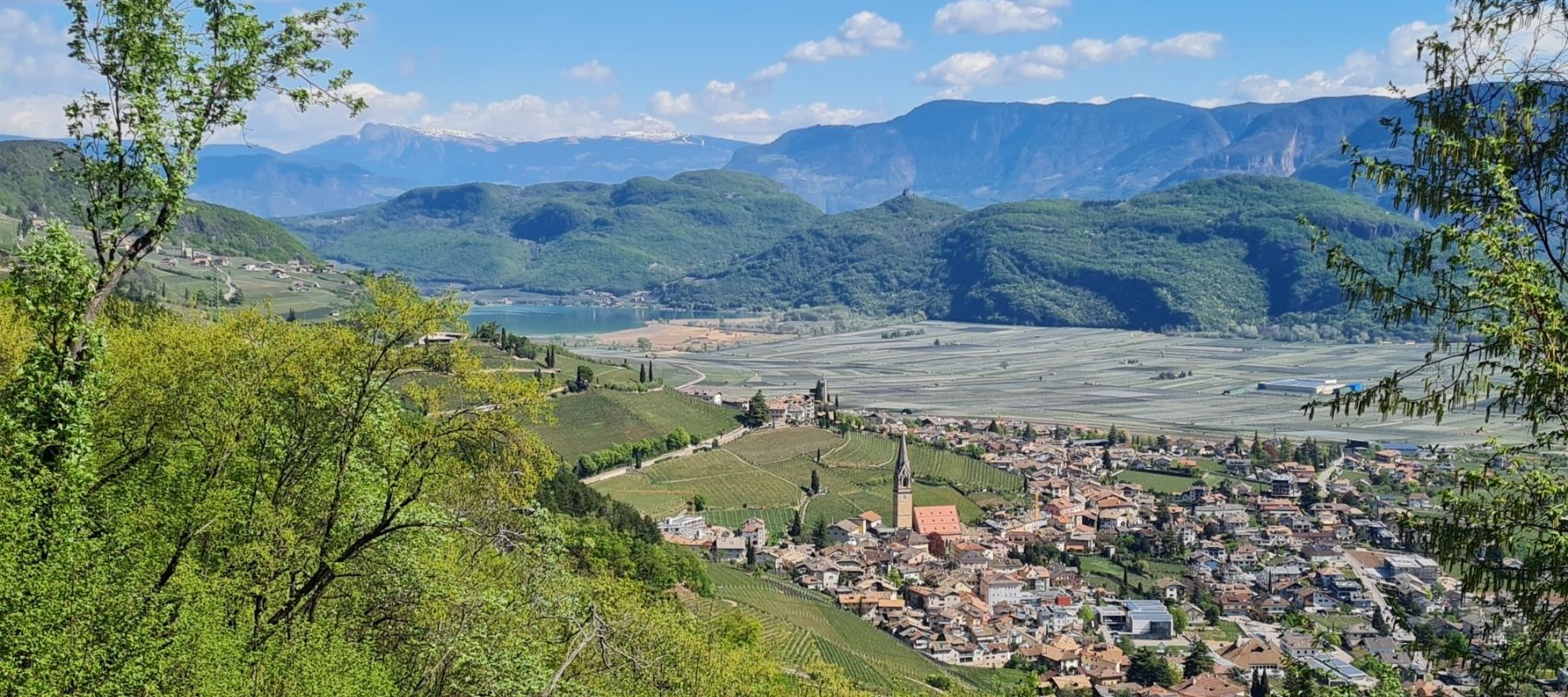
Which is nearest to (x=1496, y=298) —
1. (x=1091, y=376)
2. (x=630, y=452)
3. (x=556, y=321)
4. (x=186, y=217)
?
(x=630, y=452)

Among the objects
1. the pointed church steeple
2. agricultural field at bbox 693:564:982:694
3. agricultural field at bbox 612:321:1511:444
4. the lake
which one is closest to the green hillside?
agricultural field at bbox 693:564:982:694

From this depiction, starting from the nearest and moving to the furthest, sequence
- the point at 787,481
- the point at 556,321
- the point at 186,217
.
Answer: the point at 787,481 → the point at 186,217 → the point at 556,321

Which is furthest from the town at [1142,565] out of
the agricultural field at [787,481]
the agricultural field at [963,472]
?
the agricultural field at [787,481]

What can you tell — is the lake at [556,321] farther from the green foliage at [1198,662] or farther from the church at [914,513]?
the green foliage at [1198,662]

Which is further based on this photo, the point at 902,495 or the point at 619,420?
the point at 619,420

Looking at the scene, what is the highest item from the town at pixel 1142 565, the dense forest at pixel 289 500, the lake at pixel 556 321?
the dense forest at pixel 289 500

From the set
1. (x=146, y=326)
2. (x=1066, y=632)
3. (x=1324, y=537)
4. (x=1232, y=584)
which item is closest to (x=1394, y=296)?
(x=146, y=326)

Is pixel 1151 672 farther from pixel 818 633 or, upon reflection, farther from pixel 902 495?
pixel 902 495
